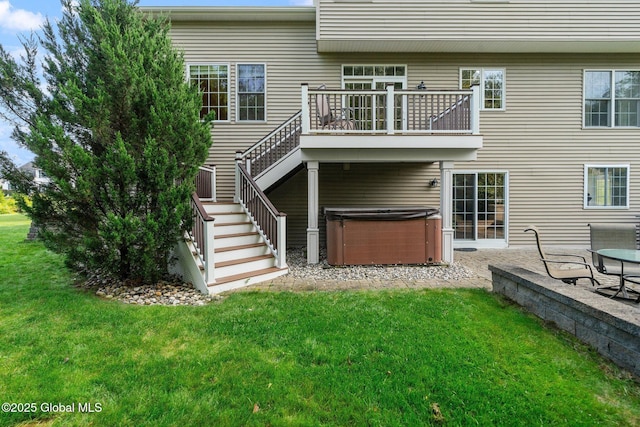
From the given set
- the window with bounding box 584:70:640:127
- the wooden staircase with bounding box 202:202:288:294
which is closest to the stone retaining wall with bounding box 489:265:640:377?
the wooden staircase with bounding box 202:202:288:294

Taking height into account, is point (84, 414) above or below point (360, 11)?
below

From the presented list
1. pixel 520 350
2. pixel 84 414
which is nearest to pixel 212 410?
pixel 84 414

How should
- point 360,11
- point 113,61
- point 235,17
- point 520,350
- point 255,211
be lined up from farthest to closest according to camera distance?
1. point 235,17
2. point 360,11
3. point 255,211
4. point 113,61
5. point 520,350

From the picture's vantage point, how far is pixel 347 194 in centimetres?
855

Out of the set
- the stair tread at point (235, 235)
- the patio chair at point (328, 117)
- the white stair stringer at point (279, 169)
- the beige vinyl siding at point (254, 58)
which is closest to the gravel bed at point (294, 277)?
the stair tread at point (235, 235)

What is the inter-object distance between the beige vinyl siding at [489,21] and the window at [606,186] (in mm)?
3214

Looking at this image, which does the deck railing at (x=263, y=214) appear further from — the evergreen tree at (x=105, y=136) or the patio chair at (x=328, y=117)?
the patio chair at (x=328, y=117)

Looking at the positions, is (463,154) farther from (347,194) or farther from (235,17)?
(235,17)

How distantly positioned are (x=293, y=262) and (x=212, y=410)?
4569mm

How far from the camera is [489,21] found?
7512 millimetres

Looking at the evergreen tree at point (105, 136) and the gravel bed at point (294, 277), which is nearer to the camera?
the evergreen tree at point (105, 136)

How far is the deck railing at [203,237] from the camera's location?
4.70 m

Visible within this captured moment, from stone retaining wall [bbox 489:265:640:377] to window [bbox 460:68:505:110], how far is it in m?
6.10

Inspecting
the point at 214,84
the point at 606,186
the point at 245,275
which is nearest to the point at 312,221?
the point at 245,275
